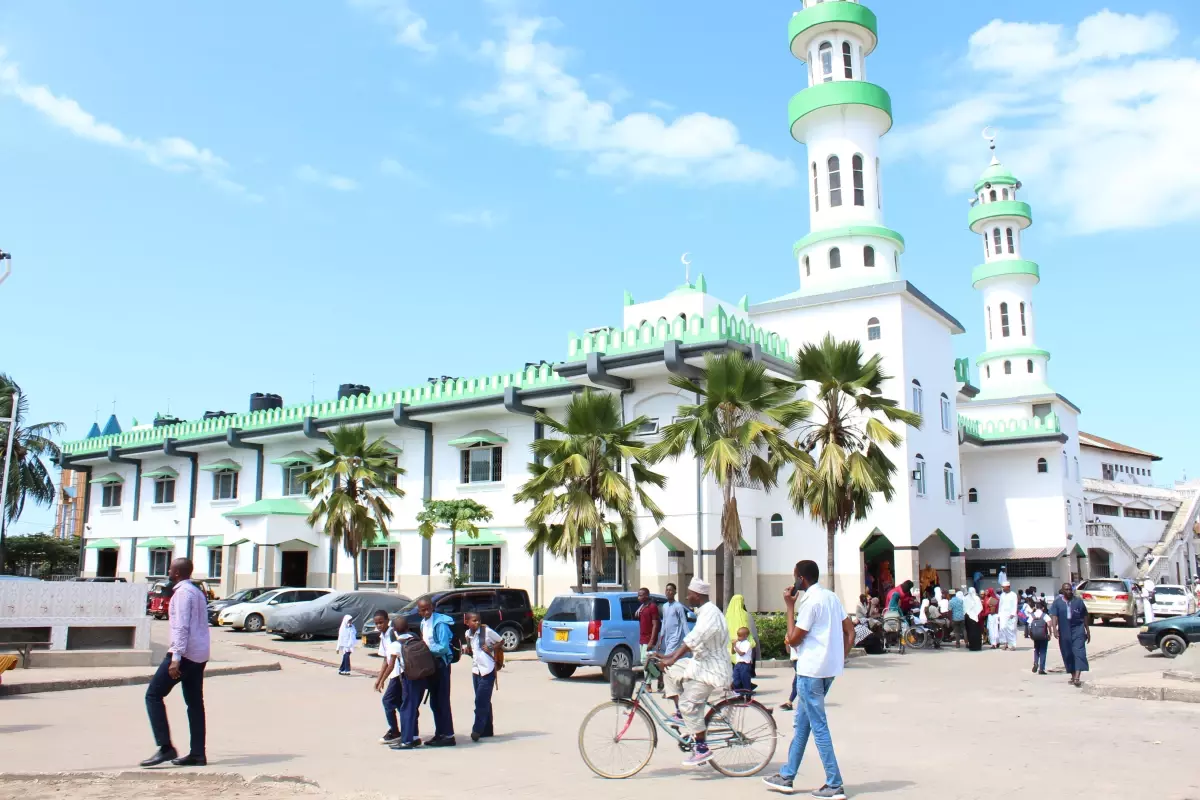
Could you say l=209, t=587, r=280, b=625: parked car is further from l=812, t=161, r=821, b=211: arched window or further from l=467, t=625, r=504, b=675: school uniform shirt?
l=812, t=161, r=821, b=211: arched window

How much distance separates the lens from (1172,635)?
67.0 feet

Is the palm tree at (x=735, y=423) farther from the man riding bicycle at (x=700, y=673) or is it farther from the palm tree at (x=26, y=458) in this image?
the palm tree at (x=26, y=458)

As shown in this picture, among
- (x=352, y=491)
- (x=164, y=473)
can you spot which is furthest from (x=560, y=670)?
(x=164, y=473)

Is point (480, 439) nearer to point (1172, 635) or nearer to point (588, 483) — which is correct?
point (588, 483)

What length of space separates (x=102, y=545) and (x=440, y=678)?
41526mm

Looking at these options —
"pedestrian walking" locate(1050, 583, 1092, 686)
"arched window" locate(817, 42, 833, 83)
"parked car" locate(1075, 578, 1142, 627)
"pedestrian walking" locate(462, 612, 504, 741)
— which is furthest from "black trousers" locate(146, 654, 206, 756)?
"parked car" locate(1075, 578, 1142, 627)

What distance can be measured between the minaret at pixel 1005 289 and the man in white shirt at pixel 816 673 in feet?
124

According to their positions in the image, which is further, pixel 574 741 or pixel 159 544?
pixel 159 544

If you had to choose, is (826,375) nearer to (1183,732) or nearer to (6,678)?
(1183,732)

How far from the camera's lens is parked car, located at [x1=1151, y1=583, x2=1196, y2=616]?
3014cm

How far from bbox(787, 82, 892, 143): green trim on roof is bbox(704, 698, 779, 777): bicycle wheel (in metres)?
26.4

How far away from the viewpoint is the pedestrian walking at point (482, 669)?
1030cm

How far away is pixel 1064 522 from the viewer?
122ft

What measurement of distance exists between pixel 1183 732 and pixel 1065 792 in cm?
399
